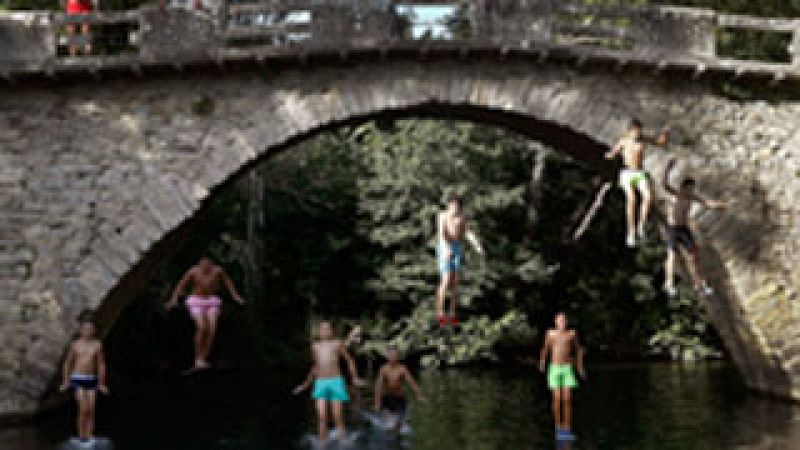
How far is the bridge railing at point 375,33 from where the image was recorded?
13.0 m

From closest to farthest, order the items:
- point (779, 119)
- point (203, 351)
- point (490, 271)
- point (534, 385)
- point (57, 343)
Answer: point (203, 351), point (57, 343), point (779, 119), point (534, 385), point (490, 271)

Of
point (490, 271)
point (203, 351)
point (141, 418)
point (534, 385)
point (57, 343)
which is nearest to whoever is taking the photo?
point (203, 351)

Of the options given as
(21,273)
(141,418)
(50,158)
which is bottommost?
(141,418)

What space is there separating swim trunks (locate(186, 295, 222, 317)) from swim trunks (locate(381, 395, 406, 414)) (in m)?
2.48

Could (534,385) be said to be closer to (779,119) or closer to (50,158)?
(779,119)

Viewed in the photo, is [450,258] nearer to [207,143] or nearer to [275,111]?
[275,111]

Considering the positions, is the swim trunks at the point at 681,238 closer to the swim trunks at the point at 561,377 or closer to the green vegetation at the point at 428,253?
the swim trunks at the point at 561,377

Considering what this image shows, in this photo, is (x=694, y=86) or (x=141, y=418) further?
(x=141, y=418)

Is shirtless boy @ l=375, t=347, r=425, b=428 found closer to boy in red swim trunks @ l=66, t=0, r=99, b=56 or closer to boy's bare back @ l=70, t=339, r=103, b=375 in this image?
boy's bare back @ l=70, t=339, r=103, b=375

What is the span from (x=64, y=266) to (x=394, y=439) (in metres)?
4.31

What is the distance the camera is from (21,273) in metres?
13.1

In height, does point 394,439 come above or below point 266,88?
below

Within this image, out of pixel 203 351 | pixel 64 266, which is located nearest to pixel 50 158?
pixel 64 266

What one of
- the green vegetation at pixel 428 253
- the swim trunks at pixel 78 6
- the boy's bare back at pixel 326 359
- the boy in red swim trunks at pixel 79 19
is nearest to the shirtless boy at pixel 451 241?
the boy's bare back at pixel 326 359
